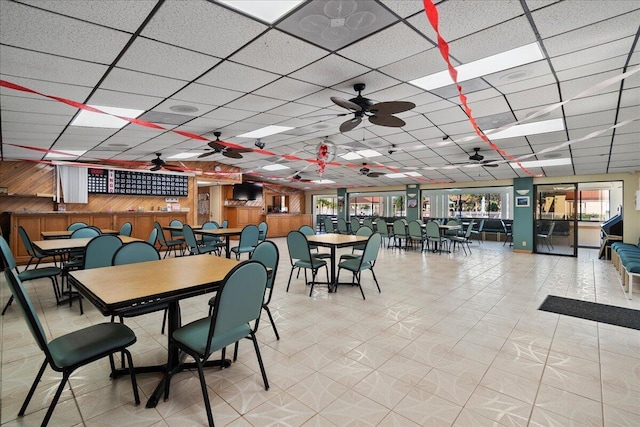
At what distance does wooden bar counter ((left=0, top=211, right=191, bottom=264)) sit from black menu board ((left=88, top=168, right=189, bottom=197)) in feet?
4.03

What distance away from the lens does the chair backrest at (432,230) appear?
28.1 ft

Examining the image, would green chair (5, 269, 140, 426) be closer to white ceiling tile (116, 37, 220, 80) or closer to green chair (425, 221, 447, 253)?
white ceiling tile (116, 37, 220, 80)

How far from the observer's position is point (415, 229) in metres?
9.01

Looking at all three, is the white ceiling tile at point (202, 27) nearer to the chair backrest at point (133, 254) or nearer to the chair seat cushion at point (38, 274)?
the chair backrest at point (133, 254)

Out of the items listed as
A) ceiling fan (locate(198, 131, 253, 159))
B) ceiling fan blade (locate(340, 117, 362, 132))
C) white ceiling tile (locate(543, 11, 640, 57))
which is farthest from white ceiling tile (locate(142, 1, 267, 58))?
ceiling fan (locate(198, 131, 253, 159))

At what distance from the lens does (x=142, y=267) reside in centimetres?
256

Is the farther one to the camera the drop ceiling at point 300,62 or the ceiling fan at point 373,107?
the ceiling fan at point 373,107

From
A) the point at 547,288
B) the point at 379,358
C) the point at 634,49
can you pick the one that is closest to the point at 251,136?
the point at 379,358

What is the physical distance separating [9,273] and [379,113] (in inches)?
122

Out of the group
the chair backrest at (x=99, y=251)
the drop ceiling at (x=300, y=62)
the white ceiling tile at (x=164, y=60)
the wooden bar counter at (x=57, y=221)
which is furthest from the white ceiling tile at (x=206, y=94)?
the wooden bar counter at (x=57, y=221)

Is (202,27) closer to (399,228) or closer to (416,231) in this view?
(416,231)

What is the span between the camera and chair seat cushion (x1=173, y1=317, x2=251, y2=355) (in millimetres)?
1809

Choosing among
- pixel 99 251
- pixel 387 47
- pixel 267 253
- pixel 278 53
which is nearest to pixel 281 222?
pixel 99 251

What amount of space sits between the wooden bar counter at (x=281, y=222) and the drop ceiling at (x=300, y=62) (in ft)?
25.8
